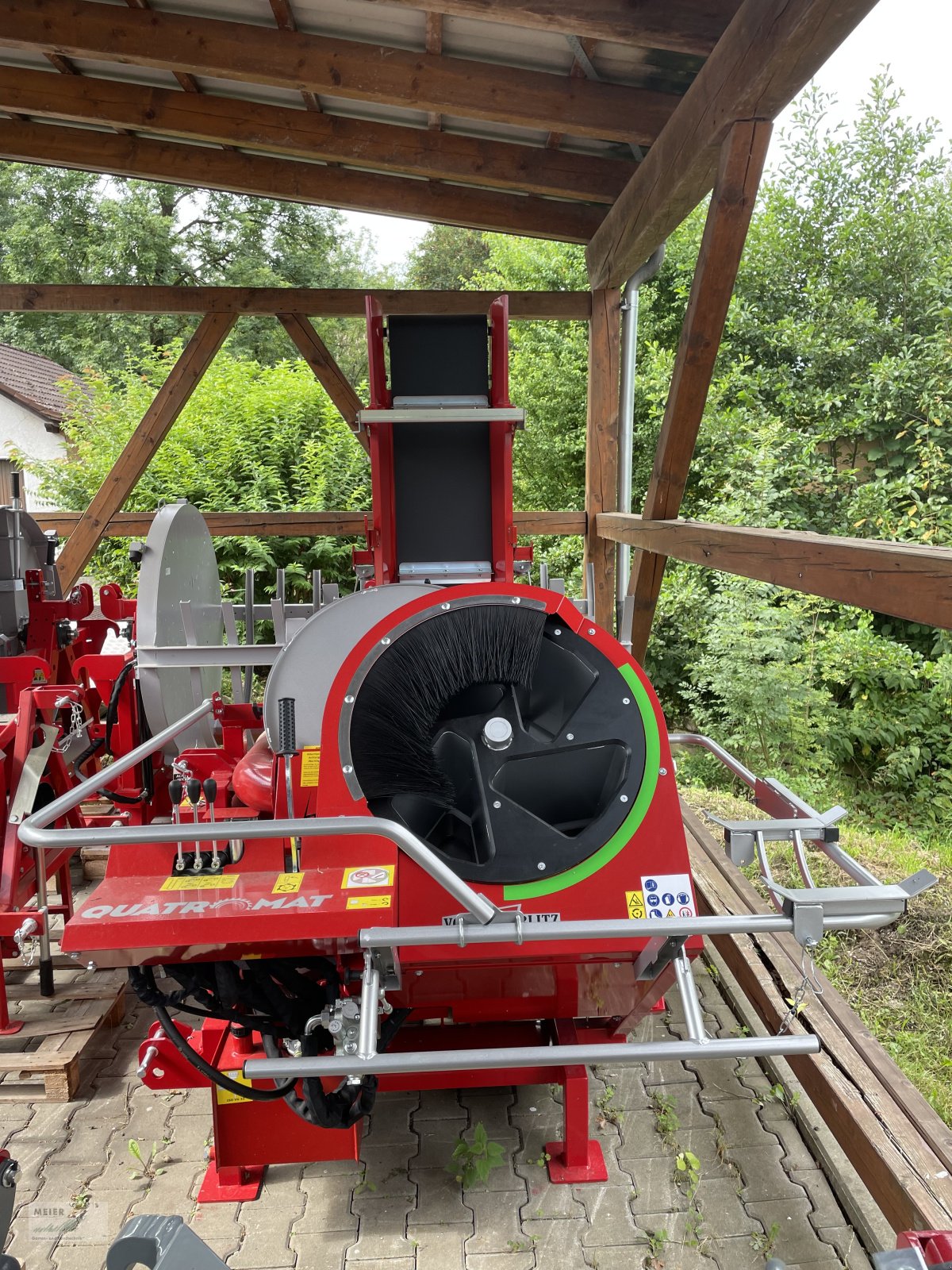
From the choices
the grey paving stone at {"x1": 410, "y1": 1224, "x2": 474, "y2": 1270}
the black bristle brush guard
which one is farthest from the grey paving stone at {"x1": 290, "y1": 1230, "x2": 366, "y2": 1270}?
the black bristle brush guard

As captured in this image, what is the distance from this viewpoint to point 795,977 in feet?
10.4

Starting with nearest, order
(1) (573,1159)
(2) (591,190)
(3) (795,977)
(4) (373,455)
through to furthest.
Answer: (1) (573,1159)
(3) (795,977)
(4) (373,455)
(2) (591,190)

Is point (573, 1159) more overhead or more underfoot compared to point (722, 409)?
more underfoot

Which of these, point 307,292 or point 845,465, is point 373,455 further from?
point 845,465

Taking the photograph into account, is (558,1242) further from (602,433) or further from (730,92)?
(602,433)

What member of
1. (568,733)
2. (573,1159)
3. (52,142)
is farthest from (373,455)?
(52,142)

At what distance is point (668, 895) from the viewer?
1916 mm

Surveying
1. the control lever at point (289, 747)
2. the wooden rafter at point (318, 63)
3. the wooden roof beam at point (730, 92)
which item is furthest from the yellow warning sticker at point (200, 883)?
the wooden rafter at point (318, 63)

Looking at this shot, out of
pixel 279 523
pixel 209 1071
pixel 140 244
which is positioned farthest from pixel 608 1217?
pixel 140 244

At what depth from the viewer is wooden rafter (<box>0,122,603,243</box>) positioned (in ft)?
17.6

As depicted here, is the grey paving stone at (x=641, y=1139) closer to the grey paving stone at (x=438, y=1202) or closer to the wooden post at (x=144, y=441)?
the grey paving stone at (x=438, y=1202)

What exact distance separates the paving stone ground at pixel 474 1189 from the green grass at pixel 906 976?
0.93 metres

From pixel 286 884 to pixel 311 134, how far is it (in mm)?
4504

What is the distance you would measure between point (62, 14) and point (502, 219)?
8.03 feet
